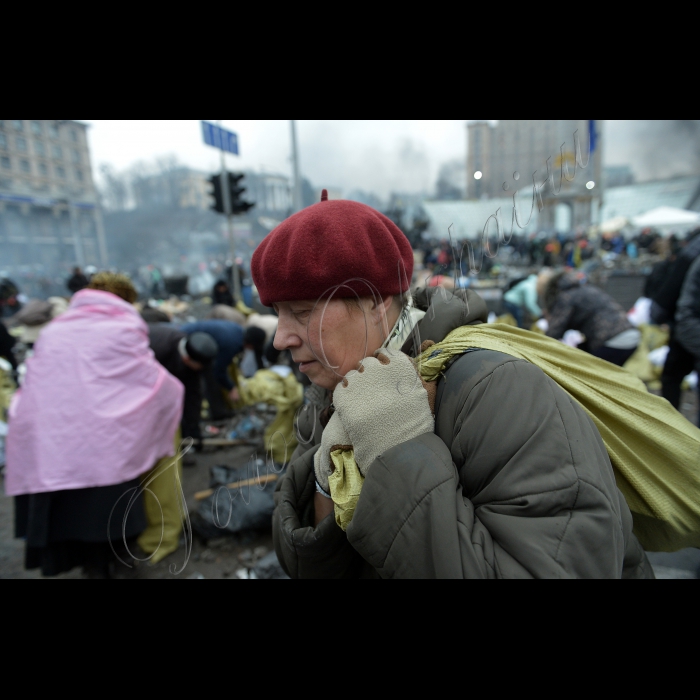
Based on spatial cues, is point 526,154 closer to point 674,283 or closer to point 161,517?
point 161,517

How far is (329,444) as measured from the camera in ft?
3.56

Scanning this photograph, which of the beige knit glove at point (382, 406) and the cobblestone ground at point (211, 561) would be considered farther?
the cobblestone ground at point (211, 561)

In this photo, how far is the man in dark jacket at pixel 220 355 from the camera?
5293 mm

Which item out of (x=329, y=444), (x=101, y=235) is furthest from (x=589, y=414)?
(x=101, y=235)

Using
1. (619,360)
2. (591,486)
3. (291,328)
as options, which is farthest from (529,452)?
(619,360)

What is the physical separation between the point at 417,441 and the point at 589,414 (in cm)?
50

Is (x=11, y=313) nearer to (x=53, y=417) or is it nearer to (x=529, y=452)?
(x=53, y=417)

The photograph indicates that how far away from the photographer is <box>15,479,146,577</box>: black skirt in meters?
2.63

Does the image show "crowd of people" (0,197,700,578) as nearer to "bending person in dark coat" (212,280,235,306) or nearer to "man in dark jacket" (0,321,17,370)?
"man in dark jacket" (0,321,17,370)

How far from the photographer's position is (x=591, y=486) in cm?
81

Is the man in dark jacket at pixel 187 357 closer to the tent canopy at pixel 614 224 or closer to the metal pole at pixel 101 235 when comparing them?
the metal pole at pixel 101 235

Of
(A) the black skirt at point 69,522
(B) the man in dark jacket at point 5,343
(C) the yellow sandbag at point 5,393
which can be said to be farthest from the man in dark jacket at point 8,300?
(A) the black skirt at point 69,522

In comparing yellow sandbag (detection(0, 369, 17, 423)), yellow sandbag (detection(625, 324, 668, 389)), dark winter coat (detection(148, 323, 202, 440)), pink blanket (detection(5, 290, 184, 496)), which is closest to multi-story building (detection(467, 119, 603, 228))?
pink blanket (detection(5, 290, 184, 496))
